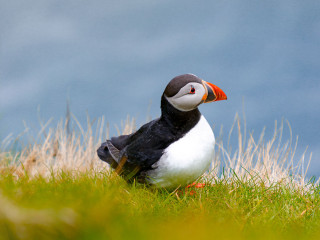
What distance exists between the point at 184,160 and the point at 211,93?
765mm

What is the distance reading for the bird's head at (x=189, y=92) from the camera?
3.91m

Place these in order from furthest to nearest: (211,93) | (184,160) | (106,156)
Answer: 1. (106,156)
2. (211,93)
3. (184,160)

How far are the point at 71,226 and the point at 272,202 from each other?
3.36 m

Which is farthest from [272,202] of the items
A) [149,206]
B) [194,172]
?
[149,206]

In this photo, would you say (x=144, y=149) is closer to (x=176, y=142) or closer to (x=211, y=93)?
(x=176, y=142)

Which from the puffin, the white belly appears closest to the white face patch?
the puffin

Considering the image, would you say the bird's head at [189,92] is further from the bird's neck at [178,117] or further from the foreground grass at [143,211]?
the foreground grass at [143,211]

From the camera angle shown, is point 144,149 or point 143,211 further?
point 144,149

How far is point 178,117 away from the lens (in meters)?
4.03

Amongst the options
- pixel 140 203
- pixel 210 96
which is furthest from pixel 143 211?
pixel 210 96

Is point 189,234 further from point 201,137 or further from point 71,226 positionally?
point 201,137

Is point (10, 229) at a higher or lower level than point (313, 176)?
higher

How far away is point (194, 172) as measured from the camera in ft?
13.1

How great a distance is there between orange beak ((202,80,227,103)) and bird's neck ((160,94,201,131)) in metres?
0.21
